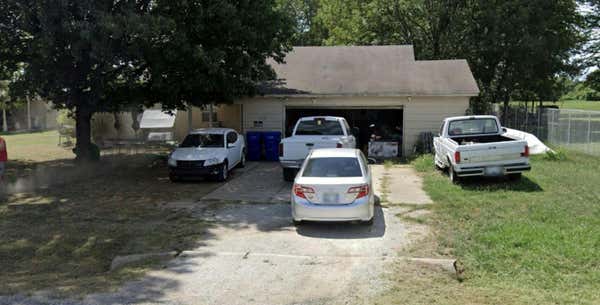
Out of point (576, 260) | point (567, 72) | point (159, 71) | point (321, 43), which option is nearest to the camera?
point (576, 260)

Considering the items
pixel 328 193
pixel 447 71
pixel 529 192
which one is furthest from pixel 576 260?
pixel 447 71

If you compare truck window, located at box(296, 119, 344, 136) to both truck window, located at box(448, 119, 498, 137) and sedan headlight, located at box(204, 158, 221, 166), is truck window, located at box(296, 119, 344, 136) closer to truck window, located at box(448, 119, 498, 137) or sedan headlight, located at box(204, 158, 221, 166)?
sedan headlight, located at box(204, 158, 221, 166)

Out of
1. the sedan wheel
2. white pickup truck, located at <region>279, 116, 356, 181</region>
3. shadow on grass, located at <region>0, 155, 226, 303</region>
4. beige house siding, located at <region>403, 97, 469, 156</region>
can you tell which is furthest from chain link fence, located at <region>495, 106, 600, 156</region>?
shadow on grass, located at <region>0, 155, 226, 303</region>

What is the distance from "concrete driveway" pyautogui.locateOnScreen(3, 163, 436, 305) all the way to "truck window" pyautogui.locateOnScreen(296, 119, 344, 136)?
431cm

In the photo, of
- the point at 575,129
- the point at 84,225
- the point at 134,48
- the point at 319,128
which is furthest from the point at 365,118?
the point at 84,225

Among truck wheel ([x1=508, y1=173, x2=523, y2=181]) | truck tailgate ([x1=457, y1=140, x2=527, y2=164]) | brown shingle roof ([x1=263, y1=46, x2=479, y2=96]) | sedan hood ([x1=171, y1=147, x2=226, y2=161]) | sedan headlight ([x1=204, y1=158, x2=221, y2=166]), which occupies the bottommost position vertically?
truck wheel ([x1=508, y1=173, x2=523, y2=181])

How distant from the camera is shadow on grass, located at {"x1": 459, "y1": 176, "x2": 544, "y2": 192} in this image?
12094mm

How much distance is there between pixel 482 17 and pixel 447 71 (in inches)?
405

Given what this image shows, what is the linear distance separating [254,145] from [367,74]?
589 cm

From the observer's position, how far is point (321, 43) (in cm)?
3912

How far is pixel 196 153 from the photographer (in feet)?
49.4

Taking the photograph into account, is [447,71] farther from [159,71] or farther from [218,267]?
[218,267]

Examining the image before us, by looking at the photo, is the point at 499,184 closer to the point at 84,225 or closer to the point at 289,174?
the point at 289,174

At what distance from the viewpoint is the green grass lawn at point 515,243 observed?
600cm
